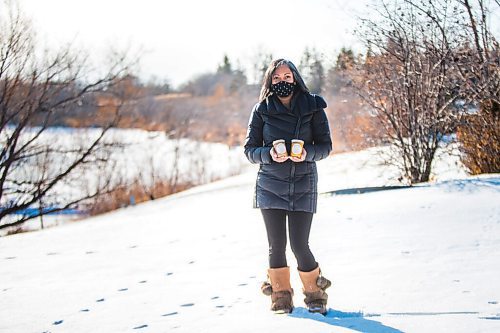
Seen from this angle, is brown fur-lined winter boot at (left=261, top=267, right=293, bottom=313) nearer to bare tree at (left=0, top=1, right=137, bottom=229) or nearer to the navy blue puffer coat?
the navy blue puffer coat

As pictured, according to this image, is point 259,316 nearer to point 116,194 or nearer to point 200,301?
point 200,301

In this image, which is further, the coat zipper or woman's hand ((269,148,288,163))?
the coat zipper

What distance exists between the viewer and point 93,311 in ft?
11.7

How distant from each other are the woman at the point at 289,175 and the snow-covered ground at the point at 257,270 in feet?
0.57

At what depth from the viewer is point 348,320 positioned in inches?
112

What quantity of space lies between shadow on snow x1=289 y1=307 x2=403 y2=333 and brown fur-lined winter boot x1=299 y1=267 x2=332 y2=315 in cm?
6

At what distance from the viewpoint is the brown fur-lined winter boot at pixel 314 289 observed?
3045 mm

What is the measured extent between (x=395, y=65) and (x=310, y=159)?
505cm

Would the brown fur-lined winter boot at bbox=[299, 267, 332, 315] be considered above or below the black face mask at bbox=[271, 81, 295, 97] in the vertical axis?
below

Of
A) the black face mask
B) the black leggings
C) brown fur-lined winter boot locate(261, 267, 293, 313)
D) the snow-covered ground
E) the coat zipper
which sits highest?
the black face mask

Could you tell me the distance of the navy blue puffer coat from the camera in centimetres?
304

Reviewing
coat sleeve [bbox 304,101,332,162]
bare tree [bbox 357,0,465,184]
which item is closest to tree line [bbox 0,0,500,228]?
bare tree [bbox 357,0,465,184]

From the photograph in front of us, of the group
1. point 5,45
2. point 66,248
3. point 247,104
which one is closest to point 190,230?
point 66,248

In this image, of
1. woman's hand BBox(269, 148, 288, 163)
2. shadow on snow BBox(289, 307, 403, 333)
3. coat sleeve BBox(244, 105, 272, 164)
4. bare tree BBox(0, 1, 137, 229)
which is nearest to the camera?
shadow on snow BBox(289, 307, 403, 333)
